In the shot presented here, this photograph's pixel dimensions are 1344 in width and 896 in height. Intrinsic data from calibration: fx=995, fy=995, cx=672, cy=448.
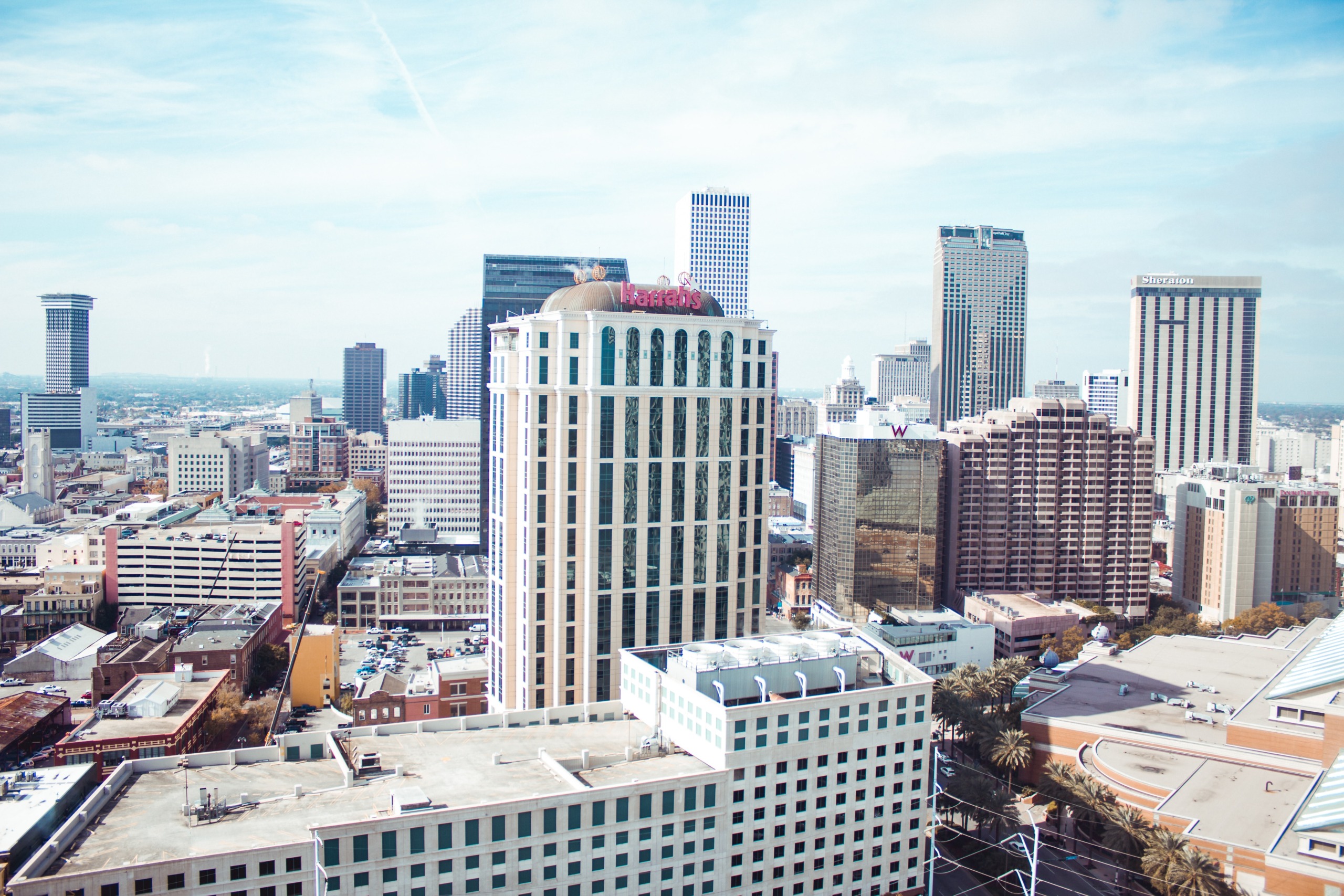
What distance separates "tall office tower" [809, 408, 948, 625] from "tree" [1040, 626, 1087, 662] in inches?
914

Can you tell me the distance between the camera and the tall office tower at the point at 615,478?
80.6m

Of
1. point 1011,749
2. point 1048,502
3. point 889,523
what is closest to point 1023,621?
point 889,523

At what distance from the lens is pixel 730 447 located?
8581 centimetres

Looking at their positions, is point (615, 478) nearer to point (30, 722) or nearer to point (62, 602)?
point (30, 722)

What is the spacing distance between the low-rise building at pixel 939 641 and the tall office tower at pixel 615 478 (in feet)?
183

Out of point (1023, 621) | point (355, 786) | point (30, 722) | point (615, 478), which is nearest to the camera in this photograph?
point (355, 786)

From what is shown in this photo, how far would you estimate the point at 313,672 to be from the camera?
400 feet

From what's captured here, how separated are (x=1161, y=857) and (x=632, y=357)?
176 ft

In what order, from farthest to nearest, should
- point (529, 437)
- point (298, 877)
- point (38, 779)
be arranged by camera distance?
point (529, 437), point (38, 779), point (298, 877)

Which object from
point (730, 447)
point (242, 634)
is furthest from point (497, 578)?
point (242, 634)

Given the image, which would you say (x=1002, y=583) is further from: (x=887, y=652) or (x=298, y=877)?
(x=298, y=877)

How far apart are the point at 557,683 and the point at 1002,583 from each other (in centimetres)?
11971

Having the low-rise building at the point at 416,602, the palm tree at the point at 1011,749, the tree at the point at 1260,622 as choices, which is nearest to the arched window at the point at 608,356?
the palm tree at the point at 1011,749

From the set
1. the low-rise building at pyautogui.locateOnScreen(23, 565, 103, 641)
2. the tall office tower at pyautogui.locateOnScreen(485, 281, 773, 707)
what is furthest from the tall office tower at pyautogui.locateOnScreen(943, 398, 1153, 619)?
the low-rise building at pyautogui.locateOnScreen(23, 565, 103, 641)
